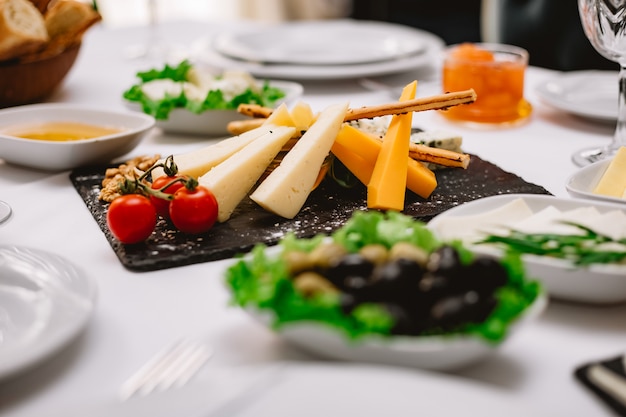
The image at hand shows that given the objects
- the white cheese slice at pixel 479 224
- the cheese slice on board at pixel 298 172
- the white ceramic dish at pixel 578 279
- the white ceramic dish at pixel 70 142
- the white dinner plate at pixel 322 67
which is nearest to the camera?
the white ceramic dish at pixel 578 279

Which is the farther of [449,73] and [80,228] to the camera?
[449,73]

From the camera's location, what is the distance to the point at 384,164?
1.35 metres

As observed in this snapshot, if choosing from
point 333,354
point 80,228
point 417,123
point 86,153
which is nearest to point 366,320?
point 333,354

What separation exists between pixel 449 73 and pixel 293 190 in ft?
2.49

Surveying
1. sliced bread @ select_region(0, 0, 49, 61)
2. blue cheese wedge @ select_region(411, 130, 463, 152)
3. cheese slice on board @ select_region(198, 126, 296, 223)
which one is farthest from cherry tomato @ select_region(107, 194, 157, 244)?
sliced bread @ select_region(0, 0, 49, 61)

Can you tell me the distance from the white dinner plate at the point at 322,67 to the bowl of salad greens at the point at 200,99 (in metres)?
0.26

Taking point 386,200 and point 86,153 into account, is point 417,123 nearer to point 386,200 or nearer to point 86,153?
point 386,200

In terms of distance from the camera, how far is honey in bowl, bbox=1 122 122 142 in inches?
64.3

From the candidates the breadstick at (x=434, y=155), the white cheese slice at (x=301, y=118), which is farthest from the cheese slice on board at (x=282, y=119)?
the breadstick at (x=434, y=155)

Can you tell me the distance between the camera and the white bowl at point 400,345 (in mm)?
778

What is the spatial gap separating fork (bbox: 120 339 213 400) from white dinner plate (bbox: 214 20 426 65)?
1469 mm

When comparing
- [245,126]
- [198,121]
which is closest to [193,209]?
[245,126]

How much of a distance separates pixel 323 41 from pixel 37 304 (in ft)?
5.92

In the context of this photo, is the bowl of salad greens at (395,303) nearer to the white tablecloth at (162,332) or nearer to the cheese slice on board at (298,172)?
the white tablecloth at (162,332)
